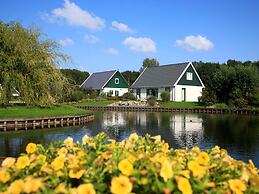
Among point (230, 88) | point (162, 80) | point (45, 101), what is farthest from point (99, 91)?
point (45, 101)

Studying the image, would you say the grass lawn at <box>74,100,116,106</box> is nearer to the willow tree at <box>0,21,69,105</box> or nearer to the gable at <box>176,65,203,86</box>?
the gable at <box>176,65,203,86</box>

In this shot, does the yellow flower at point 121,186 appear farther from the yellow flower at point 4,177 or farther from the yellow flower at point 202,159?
the yellow flower at point 4,177

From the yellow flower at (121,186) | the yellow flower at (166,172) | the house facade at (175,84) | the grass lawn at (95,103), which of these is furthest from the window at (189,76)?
the yellow flower at (121,186)

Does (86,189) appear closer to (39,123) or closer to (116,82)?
(39,123)

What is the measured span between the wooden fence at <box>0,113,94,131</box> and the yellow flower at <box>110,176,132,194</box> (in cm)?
2487

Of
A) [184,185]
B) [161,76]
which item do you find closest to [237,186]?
[184,185]

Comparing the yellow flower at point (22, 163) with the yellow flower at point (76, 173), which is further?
the yellow flower at point (22, 163)

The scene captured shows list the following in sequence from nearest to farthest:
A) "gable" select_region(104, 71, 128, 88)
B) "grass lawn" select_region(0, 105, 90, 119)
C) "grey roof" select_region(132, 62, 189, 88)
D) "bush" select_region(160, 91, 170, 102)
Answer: "grass lawn" select_region(0, 105, 90, 119)
"bush" select_region(160, 91, 170, 102)
"grey roof" select_region(132, 62, 189, 88)
"gable" select_region(104, 71, 128, 88)

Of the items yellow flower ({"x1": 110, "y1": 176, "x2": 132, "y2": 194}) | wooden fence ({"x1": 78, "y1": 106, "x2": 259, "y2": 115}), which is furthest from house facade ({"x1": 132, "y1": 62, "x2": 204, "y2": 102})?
yellow flower ({"x1": 110, "y1": 176, "x2": 132, "y2": 194})

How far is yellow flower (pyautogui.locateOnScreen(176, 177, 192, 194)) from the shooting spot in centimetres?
253

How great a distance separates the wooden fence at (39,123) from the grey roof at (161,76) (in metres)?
30.5

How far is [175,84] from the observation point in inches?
2285

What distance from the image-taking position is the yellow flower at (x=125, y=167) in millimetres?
2699

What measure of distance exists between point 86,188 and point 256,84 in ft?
158
